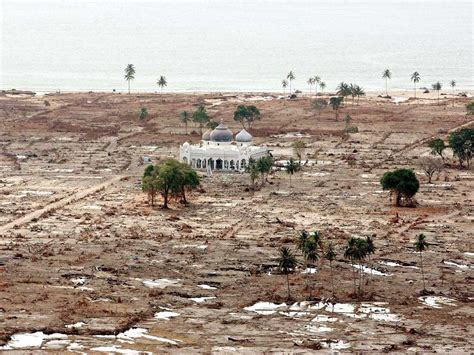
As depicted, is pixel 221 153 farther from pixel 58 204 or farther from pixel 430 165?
pixel 58 204

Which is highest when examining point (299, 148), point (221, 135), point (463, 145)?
point (221, 135)

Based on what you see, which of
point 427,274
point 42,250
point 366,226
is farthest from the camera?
point 366,226

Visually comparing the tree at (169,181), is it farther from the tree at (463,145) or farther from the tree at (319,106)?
the tree at (319,106)

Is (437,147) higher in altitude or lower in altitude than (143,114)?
lower

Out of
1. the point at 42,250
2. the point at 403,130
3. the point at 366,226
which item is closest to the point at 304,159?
the point at 403,130

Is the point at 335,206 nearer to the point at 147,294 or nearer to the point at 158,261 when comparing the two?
the point at 158,261

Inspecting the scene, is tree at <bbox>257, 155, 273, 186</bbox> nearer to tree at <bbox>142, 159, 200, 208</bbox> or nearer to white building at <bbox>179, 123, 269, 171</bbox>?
white building at <bbox>179, 123, 269, 171</bbox>

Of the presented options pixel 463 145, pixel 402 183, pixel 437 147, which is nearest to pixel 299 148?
pixel 437 147
